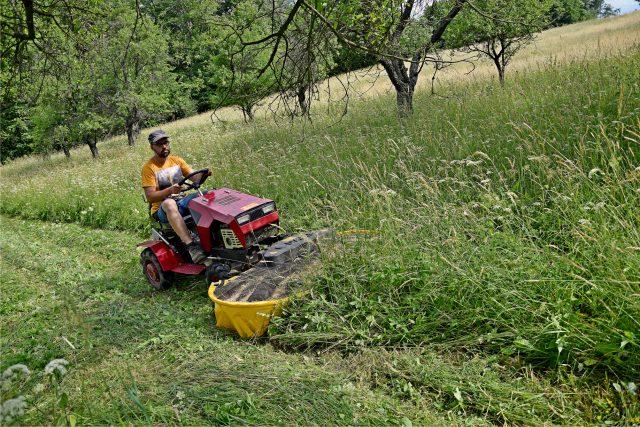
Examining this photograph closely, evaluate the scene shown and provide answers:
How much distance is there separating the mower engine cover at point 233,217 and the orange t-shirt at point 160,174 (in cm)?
51

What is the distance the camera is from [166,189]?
5031 mm

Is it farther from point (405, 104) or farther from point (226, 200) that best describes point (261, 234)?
point (405, 104)

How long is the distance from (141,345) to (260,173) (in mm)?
4078

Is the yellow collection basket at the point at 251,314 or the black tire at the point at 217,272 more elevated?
the black tire at the point at 217,272

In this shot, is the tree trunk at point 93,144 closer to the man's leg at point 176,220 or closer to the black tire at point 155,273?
the black tire at point 155,273

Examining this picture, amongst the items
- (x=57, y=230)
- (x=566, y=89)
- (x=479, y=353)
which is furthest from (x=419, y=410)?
(x=57, y=230)

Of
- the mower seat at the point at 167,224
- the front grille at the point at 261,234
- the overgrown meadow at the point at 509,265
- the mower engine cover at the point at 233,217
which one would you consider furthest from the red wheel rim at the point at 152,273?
the front grille at the point at 261,234

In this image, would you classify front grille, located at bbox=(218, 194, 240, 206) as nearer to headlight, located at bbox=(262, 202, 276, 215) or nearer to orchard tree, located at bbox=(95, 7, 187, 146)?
headlight, located at bbox=(262, 202, 276, 215)

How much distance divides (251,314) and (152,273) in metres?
2.19

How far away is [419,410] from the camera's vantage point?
2738 millimetres

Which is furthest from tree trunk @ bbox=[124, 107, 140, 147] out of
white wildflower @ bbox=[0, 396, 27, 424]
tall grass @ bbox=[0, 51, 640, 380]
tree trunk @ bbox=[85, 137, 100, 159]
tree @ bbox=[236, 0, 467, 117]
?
white wildflower @ bbox=[0, 396, 27, 424]

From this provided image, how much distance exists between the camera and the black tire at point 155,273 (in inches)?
211

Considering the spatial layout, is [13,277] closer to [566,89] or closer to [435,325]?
[435,325]

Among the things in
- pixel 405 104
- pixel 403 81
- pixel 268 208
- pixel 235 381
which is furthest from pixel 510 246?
pixel 403 81
